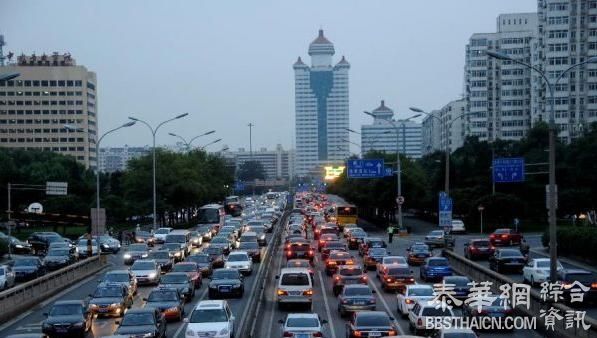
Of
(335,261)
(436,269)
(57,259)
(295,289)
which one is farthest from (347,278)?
(57,259)

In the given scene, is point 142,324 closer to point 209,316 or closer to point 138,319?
point 138,319

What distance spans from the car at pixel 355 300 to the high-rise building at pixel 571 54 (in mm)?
99168

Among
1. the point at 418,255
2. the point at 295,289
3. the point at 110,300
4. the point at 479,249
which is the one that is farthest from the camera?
the point at 479,249

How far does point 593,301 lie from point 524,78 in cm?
12068

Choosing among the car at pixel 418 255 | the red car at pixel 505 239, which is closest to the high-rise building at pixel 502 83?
the red car at pixel 505 239

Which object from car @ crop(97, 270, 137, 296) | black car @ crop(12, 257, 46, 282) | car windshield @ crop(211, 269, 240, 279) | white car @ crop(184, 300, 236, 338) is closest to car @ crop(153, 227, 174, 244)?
black car @ crop(12, 257, 46, 282)

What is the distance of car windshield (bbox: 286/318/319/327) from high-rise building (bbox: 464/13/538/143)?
406 ft

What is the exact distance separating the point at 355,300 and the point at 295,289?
3187 mm

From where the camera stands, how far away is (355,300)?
1122 inches

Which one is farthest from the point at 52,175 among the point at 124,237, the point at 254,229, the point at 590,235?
the point at 590,235

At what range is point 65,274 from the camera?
4156 cm

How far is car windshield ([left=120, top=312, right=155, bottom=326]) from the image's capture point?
23.4 meters

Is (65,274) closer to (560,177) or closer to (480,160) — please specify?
(560,177)

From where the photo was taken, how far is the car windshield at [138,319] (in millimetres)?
23422
